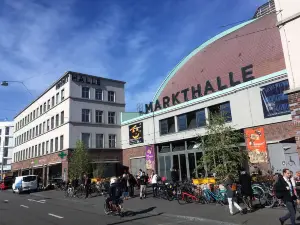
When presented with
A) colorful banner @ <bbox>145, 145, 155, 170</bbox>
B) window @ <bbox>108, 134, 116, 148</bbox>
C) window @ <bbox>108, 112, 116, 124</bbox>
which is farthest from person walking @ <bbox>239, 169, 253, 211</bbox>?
window @ <bbox>108, 112, 116, 124</bbox>

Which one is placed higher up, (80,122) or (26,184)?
(80,122)

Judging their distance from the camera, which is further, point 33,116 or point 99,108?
point 33,116

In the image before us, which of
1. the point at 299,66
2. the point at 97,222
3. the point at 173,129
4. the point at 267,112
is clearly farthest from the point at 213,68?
the point at 97,222

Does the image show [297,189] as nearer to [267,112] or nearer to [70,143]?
[267,112]

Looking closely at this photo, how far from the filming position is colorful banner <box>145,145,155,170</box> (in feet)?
104

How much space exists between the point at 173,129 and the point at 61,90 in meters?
19.3

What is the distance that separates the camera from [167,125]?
3061 centimetres

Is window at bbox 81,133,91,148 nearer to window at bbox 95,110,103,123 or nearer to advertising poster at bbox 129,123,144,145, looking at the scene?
window at bbox 95,110,103,123

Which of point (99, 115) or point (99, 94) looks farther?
point (99, 94)

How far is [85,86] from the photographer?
4022 centimetres

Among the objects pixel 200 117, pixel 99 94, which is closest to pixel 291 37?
pixel 200 117

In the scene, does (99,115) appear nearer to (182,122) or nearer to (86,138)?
(86,138)

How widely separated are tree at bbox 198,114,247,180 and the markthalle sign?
38.2 feet

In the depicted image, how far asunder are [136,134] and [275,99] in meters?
18.3
